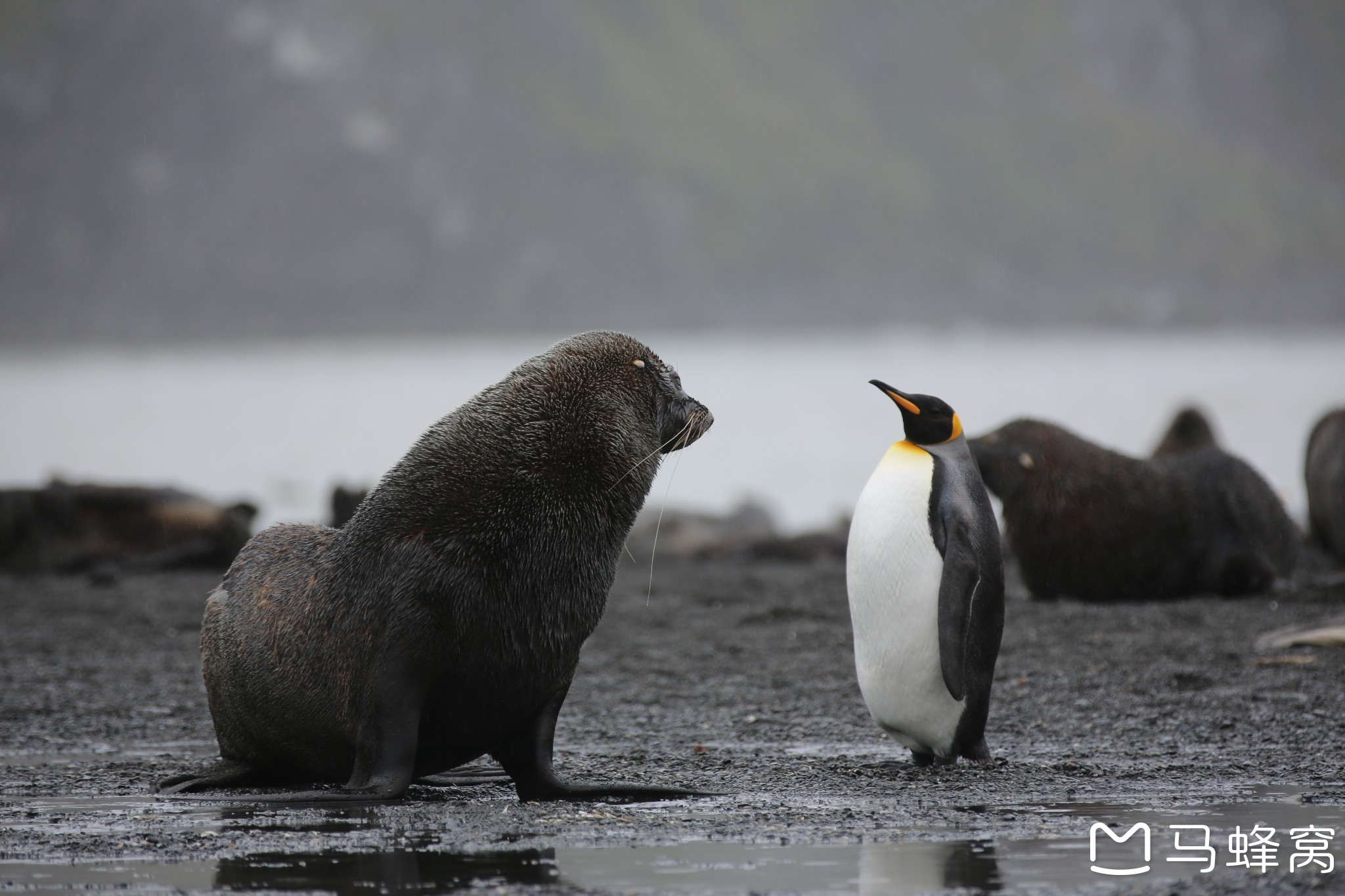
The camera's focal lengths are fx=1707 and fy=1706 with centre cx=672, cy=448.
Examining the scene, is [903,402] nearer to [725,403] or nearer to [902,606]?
[902,606]

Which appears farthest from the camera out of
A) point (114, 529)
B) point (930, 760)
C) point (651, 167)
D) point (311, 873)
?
point (651, 167)

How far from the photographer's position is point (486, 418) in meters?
5.42

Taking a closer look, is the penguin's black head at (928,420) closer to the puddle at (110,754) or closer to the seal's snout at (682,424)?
the seal's snout at (682,424)

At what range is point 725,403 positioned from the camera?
66.6 meters

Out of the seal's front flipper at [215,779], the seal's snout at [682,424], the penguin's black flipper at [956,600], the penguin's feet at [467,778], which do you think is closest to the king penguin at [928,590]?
the penguin's black flipper at [956,600]

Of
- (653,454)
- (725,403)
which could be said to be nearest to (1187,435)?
(653,454)

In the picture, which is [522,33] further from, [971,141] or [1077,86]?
[1077,86]

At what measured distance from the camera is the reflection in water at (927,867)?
391 centimetres

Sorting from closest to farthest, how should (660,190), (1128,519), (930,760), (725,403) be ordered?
1. (930,760)
2. (1128,519)
3. (725,403)
4. (660,190)

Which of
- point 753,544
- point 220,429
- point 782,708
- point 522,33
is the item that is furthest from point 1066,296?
point 782,708

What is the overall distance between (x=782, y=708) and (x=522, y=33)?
165 m

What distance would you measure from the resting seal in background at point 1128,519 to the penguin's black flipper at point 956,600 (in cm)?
437

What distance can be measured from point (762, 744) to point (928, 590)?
3.10 feet

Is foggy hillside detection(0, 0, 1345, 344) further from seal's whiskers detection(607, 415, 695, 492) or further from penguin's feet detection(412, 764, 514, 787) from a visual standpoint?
seal's whiskers detection(607, 415, 695, 492)
